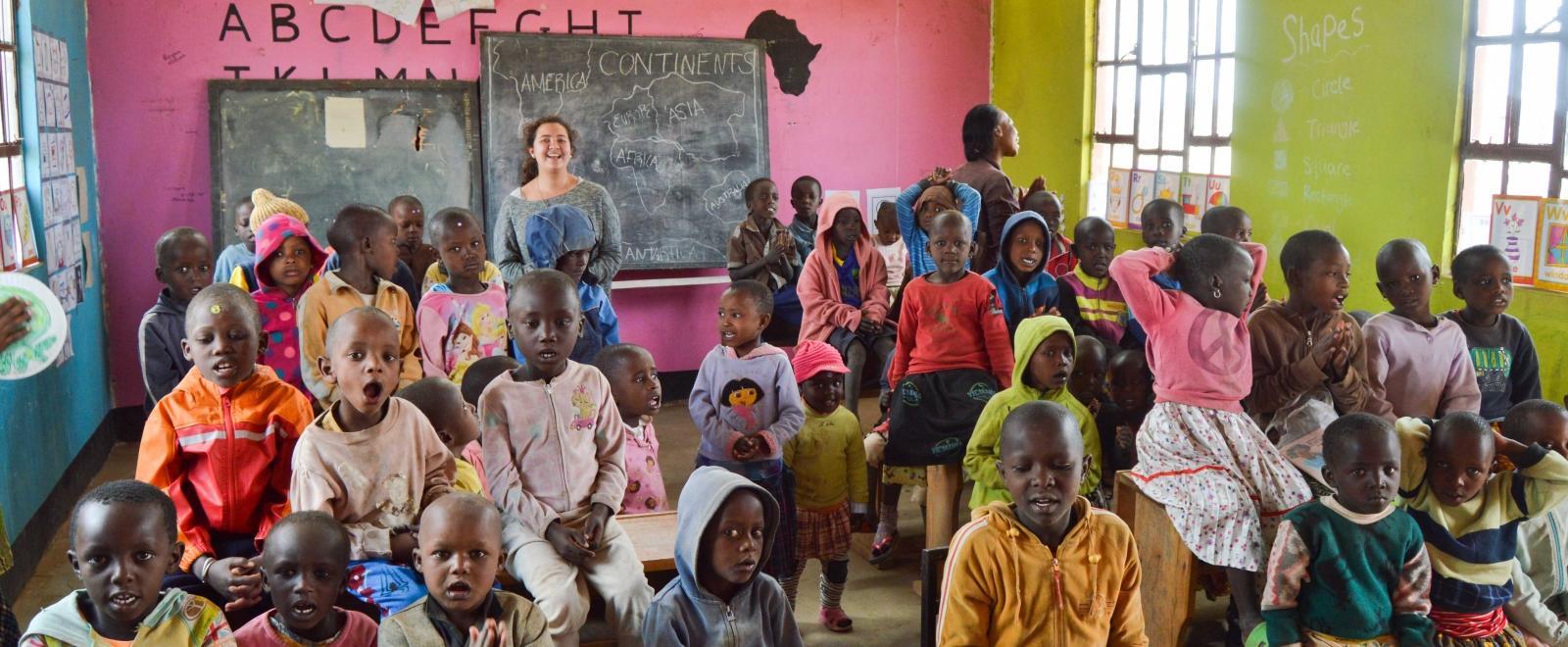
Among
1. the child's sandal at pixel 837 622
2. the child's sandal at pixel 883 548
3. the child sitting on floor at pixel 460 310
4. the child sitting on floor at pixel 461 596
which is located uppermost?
the child sitting on floor at pixel 460 310

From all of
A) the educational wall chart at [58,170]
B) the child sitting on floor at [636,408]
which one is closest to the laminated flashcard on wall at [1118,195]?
the child sitting on floor at [636,408]

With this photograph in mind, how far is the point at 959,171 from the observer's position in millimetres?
5027

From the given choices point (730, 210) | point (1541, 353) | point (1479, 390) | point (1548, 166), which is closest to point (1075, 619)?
point (1479, 390)

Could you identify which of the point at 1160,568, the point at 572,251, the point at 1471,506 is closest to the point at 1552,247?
the point at 1471,506

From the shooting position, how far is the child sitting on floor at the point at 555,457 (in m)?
2.75

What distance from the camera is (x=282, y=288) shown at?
355 cm

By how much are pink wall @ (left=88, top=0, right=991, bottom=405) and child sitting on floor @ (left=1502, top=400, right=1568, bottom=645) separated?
176 inches

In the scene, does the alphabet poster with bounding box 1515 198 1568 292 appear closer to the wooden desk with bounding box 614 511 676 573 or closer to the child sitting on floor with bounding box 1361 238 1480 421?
the child sitting on floor with bounding box 1361 238 1480 421

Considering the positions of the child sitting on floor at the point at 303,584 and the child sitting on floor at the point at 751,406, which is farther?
the child sitting on floor at the point at 751,406

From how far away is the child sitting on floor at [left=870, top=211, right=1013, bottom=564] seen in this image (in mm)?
3965

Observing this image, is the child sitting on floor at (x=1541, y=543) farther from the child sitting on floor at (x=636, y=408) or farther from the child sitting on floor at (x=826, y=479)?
the child sitting on floor at (x=636, y=408)

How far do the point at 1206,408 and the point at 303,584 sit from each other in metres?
2.15

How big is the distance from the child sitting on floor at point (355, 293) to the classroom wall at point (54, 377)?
3.93ft

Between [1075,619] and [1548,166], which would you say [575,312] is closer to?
[1075,619]
